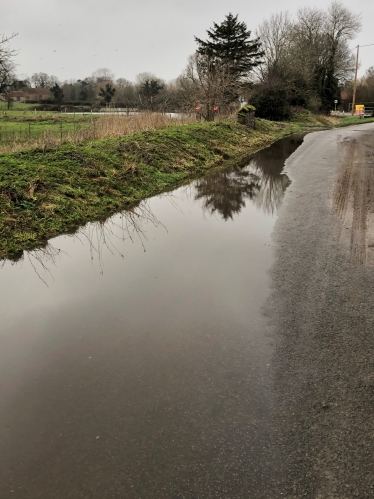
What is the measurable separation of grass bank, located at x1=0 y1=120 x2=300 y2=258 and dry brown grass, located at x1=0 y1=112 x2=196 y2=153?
667 millimetres

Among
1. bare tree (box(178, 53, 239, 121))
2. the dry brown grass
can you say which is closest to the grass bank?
the dry brown grass

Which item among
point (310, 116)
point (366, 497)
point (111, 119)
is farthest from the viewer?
point (310, 116)

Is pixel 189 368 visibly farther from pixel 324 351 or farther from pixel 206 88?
pixel 206 88

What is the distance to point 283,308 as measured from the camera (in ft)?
15.4

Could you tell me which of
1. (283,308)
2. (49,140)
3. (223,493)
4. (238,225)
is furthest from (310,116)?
(223,493)

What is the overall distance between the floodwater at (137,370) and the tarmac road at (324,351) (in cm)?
19

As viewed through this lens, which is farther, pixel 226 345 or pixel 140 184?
pixel 140 184

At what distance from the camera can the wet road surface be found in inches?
106

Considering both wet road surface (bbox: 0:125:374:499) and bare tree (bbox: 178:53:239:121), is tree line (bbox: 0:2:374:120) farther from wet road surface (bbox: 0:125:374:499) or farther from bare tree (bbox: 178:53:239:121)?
wet road surface (bbox: 0:125:374:499)

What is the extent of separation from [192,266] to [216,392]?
9.07 feet

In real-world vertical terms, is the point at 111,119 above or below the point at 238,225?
above

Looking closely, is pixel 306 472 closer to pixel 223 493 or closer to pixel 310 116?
pixel 223 493

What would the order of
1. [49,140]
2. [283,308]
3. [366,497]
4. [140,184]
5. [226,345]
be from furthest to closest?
[49,140]
[140,184]
[283,308]
[226,345]
[366,497]

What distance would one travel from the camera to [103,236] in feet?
24.5
